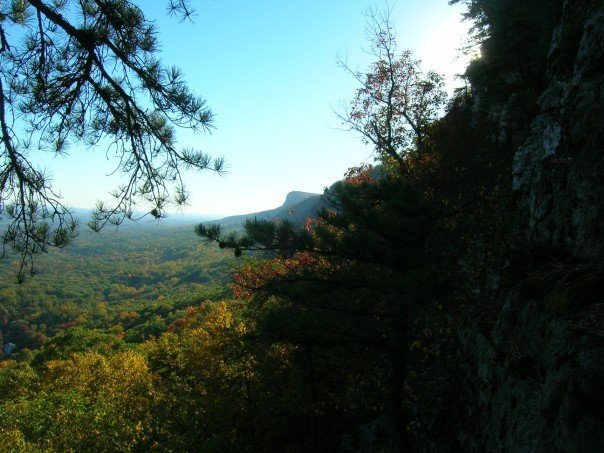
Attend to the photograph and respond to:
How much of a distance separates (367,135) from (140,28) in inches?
442

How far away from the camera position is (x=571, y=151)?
4559mm

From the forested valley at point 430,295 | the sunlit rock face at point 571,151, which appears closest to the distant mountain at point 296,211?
the forested valley at point 430,295

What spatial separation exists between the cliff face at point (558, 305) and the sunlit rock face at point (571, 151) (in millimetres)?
15

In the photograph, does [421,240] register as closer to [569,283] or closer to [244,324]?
[569,283]

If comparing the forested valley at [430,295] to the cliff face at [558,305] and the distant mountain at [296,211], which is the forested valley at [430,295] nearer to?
the cliff face at [558,305]

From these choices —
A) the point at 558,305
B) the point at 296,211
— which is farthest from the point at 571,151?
the point at 296,211

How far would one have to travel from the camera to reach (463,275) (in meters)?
7.19

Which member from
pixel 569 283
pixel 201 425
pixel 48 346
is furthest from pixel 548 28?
pixel 48 346

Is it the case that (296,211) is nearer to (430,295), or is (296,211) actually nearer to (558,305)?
(430,295)

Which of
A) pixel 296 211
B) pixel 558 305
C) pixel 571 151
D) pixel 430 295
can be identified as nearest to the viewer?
pixel 558 305

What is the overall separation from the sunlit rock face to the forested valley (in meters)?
0.03

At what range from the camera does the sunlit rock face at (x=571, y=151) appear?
155 inches

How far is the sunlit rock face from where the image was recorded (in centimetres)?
395

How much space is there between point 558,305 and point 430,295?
8.07 ft
